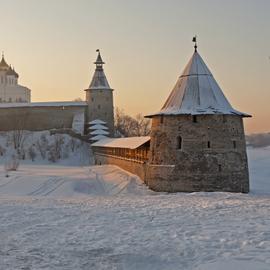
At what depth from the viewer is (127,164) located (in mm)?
20922

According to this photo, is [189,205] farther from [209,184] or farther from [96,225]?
[209,184]

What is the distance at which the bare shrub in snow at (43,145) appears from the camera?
111ft

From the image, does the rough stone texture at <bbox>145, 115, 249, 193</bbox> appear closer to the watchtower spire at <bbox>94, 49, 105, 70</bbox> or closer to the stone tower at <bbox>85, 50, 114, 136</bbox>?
the stone tower at <bbox>85, 50, 114, 136</bbox>

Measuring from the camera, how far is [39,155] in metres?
33.9

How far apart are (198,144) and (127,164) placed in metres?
6.75

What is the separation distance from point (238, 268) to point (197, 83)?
12286 mm

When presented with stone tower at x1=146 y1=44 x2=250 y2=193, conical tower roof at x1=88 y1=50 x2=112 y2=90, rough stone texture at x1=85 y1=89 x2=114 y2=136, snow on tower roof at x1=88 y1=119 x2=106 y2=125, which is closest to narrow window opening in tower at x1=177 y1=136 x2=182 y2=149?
stone tower at x1=146 y1=44 x2=250 y2=193

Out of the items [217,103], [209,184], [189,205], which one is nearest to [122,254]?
[189,205]

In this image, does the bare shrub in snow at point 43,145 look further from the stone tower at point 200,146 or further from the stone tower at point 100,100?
the stone tower at point 200,146

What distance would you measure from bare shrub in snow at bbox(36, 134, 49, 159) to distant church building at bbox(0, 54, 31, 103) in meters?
22.3

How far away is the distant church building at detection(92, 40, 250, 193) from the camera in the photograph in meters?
14.7

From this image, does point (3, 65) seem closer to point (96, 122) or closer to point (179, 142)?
point (96, 122)

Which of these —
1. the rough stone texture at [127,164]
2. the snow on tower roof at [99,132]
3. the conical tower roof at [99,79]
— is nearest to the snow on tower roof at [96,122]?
the snow on tower roof at [99,132]

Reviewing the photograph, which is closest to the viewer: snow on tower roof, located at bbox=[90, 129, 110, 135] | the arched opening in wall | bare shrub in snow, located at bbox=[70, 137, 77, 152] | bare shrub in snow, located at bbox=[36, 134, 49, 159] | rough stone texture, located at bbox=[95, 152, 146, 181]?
the arched opening in wall
